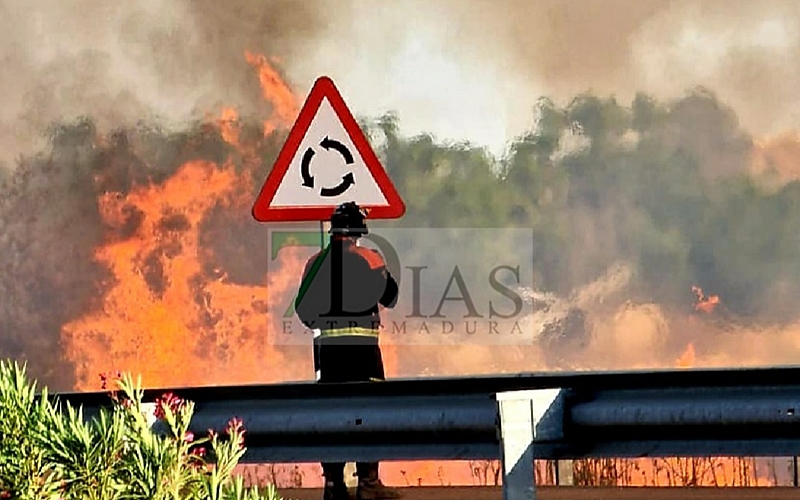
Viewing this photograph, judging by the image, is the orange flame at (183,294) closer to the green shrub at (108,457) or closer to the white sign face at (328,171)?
the white sign face at (328,171)

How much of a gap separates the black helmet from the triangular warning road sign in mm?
368

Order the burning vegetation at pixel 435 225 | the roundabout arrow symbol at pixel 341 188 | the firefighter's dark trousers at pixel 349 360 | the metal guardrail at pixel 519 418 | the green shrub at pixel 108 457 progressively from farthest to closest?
the burning vegetation at pixel 435 225, the firefighter's dark trousers at pixel 349 360, the roundabout arrow symbol at pixel 341 188, the metal guardrail at pixel 519 418, the green shrub at pixel 108 457

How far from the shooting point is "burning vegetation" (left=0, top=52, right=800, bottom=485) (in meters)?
12.0

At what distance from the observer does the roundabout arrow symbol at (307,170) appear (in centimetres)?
743

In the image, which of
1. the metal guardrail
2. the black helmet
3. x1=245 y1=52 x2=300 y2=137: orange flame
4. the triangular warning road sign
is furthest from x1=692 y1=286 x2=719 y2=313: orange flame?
the metal guardrail

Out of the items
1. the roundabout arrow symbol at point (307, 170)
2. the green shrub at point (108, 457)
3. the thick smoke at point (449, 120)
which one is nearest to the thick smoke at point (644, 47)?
the thick smoke at point (449, 120)

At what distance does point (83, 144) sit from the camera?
1270cm

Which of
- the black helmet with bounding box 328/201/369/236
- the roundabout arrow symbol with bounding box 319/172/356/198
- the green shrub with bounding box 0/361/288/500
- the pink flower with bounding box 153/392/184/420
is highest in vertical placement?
the black helmet with bounding box 328/201/369/236

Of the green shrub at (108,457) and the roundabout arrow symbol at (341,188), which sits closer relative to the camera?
the green shrub at (108,457)

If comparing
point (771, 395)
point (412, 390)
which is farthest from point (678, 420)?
point (412, 390)

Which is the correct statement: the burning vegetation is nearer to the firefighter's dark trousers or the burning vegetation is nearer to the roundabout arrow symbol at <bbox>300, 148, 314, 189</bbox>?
the firefighter's dark trousers

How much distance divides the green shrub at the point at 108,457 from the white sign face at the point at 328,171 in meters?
3.99

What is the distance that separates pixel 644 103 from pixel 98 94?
416 centimetres

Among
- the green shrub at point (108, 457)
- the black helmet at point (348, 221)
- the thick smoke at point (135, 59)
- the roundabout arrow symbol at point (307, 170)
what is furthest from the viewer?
the thick smoke at point (135, 59)
